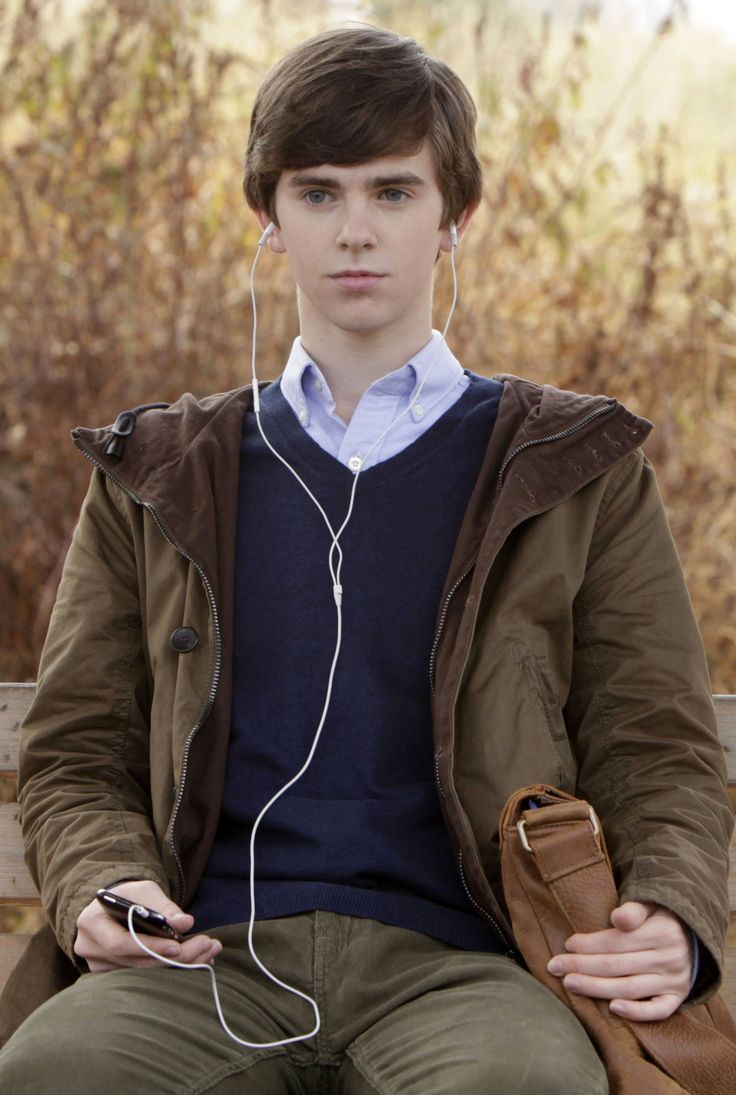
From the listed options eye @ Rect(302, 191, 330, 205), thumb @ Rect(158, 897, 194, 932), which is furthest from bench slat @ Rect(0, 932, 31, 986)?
eye @ Rect(302, 191, 330, 205)

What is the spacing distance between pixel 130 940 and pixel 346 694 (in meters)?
0.55

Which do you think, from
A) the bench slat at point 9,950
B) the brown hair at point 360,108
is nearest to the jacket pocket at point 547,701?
the brown hair at point 360,108

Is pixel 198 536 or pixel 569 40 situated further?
pixel 569 40

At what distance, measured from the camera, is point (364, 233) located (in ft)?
8.75

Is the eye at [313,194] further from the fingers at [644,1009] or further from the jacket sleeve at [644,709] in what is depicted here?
the fingers at [644,1009]

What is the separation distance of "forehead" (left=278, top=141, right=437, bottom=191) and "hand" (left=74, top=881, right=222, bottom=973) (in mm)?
1261

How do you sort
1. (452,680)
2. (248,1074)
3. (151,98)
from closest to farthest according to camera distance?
(248,1074)
(452,680)
(151,98)

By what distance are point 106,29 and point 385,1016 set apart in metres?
3.90

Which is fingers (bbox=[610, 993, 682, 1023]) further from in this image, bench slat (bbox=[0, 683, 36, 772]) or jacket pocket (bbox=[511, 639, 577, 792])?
bench slat (bbox=[0, 683, 36, 772])

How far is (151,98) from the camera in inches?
203

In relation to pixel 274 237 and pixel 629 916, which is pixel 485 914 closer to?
pixel 629 916

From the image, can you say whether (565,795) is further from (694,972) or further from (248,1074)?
(248,1074)

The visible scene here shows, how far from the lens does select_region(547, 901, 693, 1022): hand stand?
2.27 metres

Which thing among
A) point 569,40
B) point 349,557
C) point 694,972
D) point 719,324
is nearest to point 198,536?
→ point 349,557
